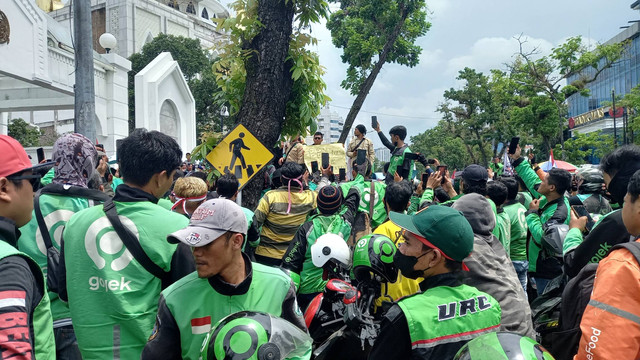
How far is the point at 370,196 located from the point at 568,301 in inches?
165

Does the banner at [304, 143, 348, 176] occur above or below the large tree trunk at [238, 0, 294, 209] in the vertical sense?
below

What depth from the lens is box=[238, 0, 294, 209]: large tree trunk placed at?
5723 mm

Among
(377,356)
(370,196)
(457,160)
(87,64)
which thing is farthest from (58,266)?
(457,160)

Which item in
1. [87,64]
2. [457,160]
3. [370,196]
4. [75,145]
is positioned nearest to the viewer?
[75,145]

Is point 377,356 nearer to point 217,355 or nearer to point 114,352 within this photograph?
point 217,355

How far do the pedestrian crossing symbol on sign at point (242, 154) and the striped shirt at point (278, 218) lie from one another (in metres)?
0.42

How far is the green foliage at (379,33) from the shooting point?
1563 cm

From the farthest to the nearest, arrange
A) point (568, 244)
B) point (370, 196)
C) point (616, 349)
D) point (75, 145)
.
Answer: point (370, 196) → point (568, 244) → point (75, 145) → point (616, 349)

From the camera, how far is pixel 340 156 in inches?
385

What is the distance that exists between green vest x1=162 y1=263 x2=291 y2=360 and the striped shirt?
3.49 meters

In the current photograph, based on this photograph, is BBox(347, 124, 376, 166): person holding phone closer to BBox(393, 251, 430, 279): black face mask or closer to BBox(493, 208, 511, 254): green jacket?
BBox(493, 208, 511, 254): green jacket

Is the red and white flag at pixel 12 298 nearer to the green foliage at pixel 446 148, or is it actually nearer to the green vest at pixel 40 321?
the green vest at pixel 40 321

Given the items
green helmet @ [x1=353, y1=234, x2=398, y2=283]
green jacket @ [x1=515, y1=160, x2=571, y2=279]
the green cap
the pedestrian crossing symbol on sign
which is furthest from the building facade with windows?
the green cap

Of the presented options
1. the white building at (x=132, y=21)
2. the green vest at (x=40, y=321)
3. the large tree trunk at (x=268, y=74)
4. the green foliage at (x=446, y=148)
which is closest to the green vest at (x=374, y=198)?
the large tree trunk at (x=268, y=74)
